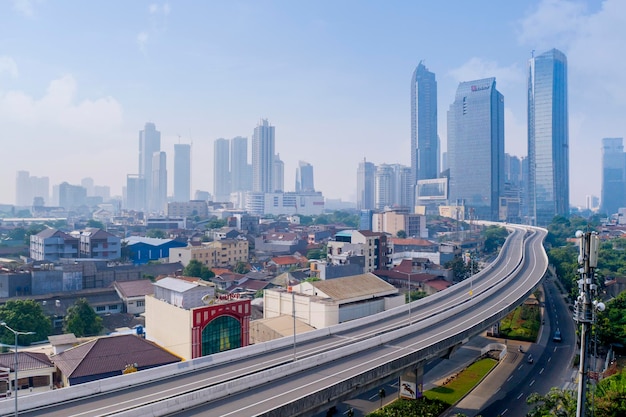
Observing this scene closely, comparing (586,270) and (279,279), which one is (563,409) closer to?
(586,270)

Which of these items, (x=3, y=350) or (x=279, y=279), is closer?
(x=3, y=350)

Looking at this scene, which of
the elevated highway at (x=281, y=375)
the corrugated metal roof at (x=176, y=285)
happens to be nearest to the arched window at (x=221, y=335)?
Answer: the corrugated metal roof at (x=176, y=285)

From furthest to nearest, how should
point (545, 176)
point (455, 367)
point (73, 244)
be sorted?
point (545, 176), point (73, 244), point (455, 367)

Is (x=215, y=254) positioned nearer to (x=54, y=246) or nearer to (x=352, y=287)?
(x=54, y=246)

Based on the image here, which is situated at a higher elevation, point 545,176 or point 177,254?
point 545,176

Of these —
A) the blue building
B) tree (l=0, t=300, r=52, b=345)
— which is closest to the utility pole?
tree (l=0, t=300, r=52, b=345)

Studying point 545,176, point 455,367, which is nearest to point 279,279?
point 455,367

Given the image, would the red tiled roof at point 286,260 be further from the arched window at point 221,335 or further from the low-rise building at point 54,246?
the arched window at point 221,335
